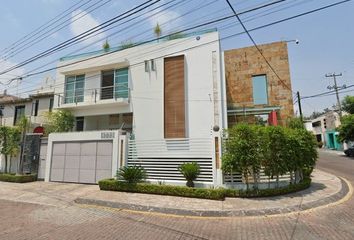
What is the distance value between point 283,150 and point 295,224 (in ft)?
12.2

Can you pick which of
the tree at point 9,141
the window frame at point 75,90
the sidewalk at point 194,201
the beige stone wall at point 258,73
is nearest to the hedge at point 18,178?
the tree at point 9,141

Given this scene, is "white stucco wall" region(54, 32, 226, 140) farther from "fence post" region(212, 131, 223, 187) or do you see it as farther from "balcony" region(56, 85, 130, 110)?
"fence post" region(212, 131, 223, 187)

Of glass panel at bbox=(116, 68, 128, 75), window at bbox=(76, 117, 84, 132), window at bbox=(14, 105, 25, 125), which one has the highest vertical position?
glass panel at bbox=(116, 68, 128, 75)

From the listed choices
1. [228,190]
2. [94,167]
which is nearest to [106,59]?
[94,167]

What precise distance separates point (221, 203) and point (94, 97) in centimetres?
1296

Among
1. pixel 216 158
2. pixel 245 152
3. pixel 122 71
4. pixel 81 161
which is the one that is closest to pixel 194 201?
pixel 216 158

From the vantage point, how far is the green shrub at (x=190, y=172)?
10656 mm

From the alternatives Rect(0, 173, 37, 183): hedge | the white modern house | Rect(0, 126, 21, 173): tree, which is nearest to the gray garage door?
the white modern house

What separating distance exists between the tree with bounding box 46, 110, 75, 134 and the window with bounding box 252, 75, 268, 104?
1498 centimetres

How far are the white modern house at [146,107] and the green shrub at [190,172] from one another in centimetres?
38

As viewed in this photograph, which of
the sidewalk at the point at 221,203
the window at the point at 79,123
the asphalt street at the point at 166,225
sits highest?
the window at the point at 79,123

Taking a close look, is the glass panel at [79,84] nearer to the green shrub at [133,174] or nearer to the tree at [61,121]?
the tree at [61,121]

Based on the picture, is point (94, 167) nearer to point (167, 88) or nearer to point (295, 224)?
point (167, 88)

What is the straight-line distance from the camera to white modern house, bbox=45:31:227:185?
12.3 meters
